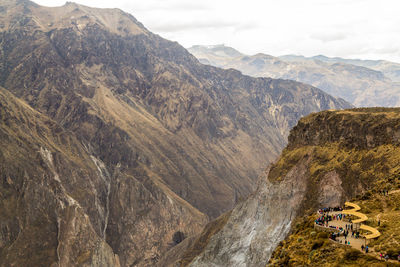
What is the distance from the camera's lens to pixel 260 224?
342 ft

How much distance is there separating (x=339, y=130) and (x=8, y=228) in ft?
561

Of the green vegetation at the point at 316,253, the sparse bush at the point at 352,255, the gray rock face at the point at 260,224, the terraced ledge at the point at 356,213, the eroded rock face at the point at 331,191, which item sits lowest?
the gray rock face at the point at 260,224

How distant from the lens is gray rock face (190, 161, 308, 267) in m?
93.0

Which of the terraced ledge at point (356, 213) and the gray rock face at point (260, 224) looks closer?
the terraced ledge at point (356, 213)

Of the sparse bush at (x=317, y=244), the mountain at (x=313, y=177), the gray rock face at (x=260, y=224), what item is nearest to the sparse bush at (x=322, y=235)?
the sparse bush at (x=317, y=244)

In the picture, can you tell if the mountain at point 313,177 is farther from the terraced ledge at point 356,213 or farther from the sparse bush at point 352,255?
the sparse bush at point 352,255

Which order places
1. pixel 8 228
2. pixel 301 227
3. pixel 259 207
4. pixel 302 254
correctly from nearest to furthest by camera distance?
pixel 302 254
pixel 301 227
pixel 259 207
pixel 8 228

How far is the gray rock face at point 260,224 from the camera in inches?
3661

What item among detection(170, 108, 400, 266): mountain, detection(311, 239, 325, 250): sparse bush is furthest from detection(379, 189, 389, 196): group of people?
detection(311, 239, 325, 250): sparse bush

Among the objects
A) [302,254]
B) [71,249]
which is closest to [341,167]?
[302,254]

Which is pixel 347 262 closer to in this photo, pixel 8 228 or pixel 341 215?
pixel 341 215

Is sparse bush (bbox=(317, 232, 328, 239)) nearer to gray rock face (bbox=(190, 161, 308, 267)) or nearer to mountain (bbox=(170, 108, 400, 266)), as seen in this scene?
mountain (bbox=(170, 108, 400, 266))

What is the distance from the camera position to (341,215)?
42.2 metres

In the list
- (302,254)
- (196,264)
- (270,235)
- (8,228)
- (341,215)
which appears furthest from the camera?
(8,228)
